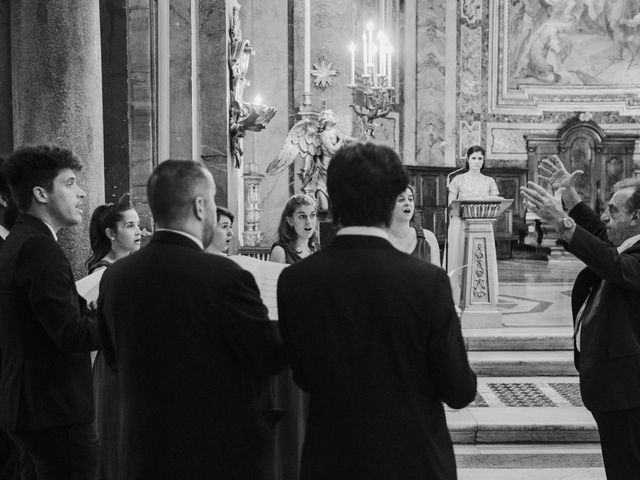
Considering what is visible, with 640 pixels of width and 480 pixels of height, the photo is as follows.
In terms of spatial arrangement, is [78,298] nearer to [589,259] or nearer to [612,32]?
[589,259]

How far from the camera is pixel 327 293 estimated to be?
185 cm

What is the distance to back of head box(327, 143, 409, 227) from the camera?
72.6 inches

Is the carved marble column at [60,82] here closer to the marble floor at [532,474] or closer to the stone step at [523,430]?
the marble floor at [532,474]

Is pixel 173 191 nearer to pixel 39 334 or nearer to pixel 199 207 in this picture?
pixel 199 207

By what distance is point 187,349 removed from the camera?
195 cm

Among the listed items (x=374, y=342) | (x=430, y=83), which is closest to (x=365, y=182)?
(x=374, y=342)

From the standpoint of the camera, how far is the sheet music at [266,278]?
2510 millimetres

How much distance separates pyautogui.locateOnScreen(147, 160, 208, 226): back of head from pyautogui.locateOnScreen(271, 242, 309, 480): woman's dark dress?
1.09 m

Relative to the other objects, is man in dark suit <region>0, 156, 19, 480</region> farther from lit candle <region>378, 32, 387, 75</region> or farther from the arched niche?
the arched niche

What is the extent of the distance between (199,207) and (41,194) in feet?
2.57

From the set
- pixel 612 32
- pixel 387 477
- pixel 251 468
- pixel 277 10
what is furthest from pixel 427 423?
pixel 612 32

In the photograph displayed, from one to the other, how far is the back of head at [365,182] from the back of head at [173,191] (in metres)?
0.36

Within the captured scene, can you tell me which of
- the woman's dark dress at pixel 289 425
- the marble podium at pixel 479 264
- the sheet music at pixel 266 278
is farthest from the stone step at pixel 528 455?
the marble podium at pixel 479 264

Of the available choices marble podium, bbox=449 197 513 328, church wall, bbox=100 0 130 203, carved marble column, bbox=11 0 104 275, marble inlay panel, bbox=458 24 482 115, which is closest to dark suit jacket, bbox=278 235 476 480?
carved marble column, bbox=11 0 104 275
